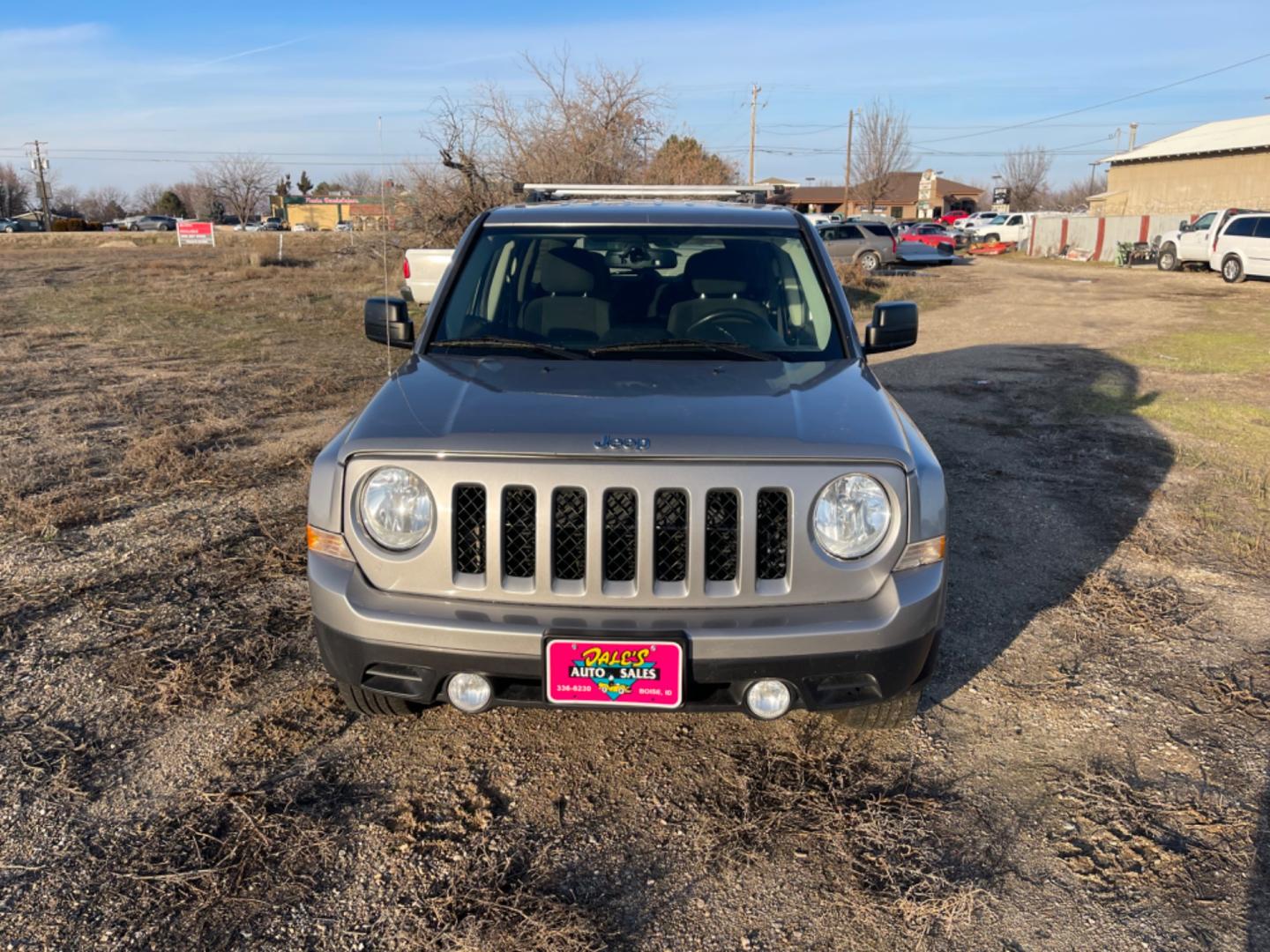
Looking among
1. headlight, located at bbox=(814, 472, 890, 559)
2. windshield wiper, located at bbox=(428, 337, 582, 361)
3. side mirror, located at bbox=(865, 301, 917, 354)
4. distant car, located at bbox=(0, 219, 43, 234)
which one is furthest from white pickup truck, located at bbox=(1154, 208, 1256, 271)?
distant car, located at bbox=(0, 219, 43, 234)

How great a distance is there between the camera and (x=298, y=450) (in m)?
6.92

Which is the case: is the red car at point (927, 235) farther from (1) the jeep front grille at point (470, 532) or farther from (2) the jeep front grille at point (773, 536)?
(1) the jeep front grille at point (470, 532)

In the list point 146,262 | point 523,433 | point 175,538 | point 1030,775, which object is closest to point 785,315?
point 523,433

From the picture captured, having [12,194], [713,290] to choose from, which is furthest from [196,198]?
[713,290]

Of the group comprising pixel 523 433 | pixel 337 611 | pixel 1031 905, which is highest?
pixel 523 433

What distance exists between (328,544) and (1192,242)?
31912 millimetres

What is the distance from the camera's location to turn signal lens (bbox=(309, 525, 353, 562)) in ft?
9.15

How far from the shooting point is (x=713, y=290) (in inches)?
158

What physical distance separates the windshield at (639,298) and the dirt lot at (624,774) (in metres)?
1.40

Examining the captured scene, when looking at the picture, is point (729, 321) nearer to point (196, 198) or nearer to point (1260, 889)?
point (1260, 889)

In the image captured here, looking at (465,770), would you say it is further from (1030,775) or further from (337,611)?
(1030,775)

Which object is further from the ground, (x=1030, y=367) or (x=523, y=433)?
(x=523, y=433)

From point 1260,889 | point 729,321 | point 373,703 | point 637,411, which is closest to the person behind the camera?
point 1260,889

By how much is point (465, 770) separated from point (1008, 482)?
467 centimetres
